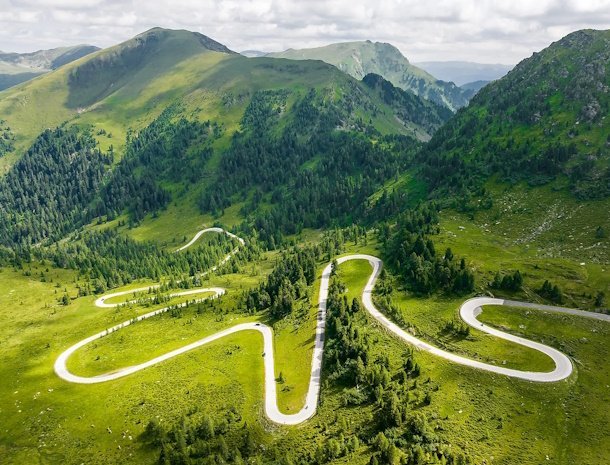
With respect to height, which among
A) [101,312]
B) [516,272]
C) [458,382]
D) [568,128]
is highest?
[568,128]

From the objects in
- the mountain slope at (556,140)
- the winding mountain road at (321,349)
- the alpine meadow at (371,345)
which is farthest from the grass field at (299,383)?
the mountain slope at (556,140)

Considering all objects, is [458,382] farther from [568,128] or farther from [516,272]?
[568,128]

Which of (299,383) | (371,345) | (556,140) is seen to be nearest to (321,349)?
(299,383)

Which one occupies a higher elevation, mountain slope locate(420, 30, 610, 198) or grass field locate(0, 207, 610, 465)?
mountain slope locate(420, 30, 610, 198)

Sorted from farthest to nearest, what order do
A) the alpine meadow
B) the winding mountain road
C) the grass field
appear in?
the winding mountain road → the alpine meadow → the grass field

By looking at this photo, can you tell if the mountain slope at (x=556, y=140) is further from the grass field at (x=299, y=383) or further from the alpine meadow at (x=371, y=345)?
the grass field at (x=299, y=383)

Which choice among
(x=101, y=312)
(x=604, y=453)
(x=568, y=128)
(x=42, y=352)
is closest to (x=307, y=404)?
(x=604, y=453)

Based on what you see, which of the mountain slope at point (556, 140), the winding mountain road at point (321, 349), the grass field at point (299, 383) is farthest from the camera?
the mountain slope at point (556, 140)

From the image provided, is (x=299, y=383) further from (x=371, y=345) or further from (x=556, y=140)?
(x=556, y=140)

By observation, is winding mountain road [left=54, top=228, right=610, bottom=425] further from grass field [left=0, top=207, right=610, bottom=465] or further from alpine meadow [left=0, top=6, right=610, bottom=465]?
grass field [left=0, top=207, right=610, bottom=465]

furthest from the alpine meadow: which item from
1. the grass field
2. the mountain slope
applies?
the mountain slope

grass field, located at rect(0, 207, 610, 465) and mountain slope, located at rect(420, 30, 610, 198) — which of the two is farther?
mountain slope, located at rect(420, 30, 610, 198)
